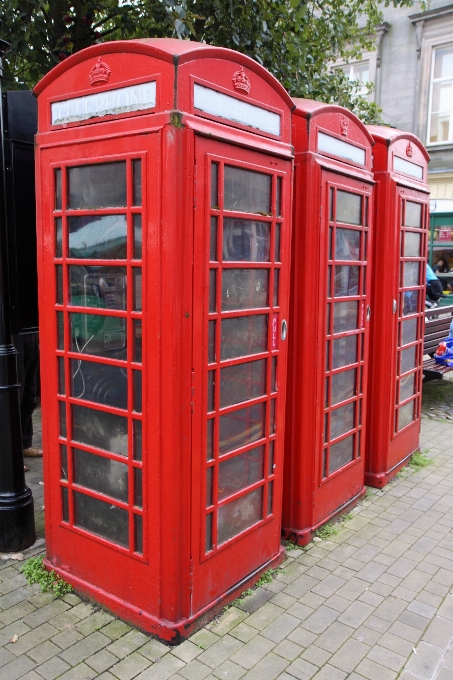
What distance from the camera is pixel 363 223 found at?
4.24 m

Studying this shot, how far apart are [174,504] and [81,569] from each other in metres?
0.90

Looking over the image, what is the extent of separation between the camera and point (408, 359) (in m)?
5.35

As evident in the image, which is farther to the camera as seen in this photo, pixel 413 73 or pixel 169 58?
pixel 413 73

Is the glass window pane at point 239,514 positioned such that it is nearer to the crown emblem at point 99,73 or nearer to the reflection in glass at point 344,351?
the reflection in glass at point 344,351

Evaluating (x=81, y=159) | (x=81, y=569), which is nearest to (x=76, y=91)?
(x=81, y=159)

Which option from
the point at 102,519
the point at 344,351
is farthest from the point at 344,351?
the point at 102,519

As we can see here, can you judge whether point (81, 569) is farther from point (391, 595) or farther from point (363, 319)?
point (363, 319)

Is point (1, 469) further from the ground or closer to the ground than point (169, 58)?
Answer: closer to the ground

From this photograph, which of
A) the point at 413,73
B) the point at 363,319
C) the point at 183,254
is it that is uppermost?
the point at 413,73

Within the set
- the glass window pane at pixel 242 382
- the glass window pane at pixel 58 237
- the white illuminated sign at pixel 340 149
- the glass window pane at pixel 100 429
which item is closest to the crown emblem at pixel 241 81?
the white illuminated sign at pixel 340 149

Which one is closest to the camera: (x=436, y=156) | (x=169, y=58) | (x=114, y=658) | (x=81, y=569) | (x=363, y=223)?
(x=169, y=58)

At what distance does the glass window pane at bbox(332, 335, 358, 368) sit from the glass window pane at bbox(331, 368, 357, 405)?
8cm

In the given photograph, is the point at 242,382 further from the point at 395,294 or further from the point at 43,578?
the point at 395,294

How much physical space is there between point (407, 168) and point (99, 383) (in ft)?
11.3
